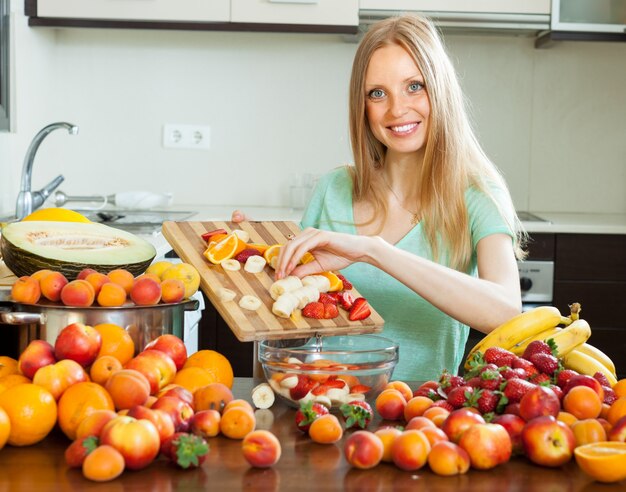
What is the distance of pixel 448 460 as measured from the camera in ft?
3.06

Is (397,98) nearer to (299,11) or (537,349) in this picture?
(537,349)

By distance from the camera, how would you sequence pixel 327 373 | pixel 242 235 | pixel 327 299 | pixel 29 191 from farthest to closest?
pixel 29 191 → pixel 242 235 → pixel 327 299 → pixel 327 373

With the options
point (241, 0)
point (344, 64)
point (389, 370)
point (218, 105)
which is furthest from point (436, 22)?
point (389, 370)

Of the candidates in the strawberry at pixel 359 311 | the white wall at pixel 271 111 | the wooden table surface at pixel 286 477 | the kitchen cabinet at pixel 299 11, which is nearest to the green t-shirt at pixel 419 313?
the strawberry at pixel 359 311

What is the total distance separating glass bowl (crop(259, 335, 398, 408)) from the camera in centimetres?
113

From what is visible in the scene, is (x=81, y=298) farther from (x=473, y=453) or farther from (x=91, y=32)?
(x=91, y=32)

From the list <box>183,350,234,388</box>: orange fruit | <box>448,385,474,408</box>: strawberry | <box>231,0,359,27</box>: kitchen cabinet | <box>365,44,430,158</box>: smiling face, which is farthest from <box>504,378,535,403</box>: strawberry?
<box>231,0,359,27</box>: kitchen cabinet

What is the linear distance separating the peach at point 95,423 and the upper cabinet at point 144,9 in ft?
8.21

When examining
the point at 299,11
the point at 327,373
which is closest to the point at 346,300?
the point at 327,373

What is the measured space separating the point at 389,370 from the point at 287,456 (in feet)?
0.79

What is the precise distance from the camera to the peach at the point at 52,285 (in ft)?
3.96

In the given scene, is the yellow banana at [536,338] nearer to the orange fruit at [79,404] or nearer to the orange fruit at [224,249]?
the orange fruit at [224,249]

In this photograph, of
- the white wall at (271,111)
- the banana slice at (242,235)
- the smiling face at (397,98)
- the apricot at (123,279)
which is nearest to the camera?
the apricot at (123,279)

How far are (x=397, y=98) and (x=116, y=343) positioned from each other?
36.3 inches
